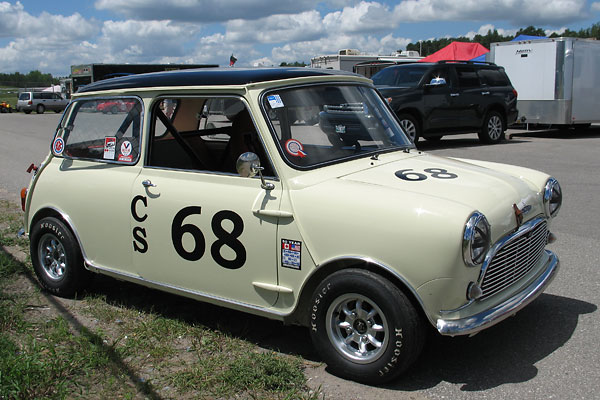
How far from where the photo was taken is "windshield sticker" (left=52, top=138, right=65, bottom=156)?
16.3 feet

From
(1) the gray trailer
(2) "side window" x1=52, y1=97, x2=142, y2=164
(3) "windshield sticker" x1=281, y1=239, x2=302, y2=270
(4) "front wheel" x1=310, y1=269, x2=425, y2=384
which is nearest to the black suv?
(1) the gray trailer

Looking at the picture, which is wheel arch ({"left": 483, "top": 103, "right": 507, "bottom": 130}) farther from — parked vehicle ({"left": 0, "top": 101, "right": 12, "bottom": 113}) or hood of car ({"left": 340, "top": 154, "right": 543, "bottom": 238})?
parked vehicle ({"left": 0, "top": 101, "right": 12, "bottom": 113})

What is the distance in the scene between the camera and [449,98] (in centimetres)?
1407

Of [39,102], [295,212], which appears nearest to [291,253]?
[295,212]

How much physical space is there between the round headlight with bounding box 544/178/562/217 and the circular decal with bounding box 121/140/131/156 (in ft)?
9.63

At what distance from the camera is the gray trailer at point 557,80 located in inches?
650

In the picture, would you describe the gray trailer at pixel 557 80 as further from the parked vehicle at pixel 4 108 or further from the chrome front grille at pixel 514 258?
the parked vehicle at pixel 4 108

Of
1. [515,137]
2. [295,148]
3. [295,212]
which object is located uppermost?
[295,148]

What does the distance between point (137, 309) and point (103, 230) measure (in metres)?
0.70

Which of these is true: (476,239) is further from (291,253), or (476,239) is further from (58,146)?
(58,146)

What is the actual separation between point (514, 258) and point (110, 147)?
9.72 feet

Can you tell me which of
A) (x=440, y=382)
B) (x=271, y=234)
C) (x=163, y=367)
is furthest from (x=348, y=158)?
(x=163, y=367)

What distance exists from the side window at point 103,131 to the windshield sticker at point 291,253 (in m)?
1.49

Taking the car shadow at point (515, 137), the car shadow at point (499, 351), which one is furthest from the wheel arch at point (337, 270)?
the car shadow at point (515, 137)
